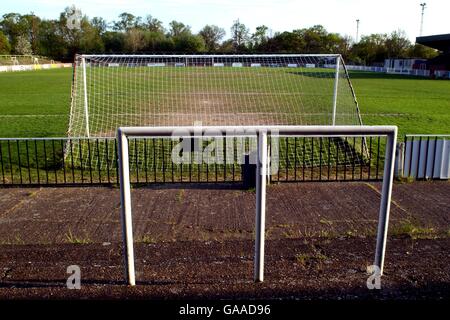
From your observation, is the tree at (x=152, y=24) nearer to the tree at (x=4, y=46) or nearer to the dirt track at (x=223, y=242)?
the tree at (x=4, y=46)

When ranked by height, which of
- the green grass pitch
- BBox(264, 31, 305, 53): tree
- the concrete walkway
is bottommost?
the concrete walkway

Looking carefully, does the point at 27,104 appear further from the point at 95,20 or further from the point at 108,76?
the point at 95,20

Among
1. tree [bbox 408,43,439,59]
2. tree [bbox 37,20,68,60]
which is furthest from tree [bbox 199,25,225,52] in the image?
tree [bbox 408,43,439,59]

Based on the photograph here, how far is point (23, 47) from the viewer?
83.9 metres

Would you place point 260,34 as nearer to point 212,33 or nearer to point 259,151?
point 212,33

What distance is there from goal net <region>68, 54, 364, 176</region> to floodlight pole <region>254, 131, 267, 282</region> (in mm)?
4107

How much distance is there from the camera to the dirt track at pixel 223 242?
11.3ft

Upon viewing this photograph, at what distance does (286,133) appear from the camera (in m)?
3.27

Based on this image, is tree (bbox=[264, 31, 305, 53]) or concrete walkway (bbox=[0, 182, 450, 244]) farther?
tree (bbox=[264, 31, 305, 53])

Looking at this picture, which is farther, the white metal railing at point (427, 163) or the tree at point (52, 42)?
the tree at point (52, 42)

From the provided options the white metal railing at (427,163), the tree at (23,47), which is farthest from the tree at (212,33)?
the white metal railing at (427,163)

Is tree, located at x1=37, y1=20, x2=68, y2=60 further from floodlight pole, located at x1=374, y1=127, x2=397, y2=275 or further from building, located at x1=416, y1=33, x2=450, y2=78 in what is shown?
floodlight pole, located at x1=374, y1=127, x2=397, y2=275

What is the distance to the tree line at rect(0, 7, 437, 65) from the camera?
257 feet

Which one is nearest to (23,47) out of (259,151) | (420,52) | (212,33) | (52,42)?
(52,42)
